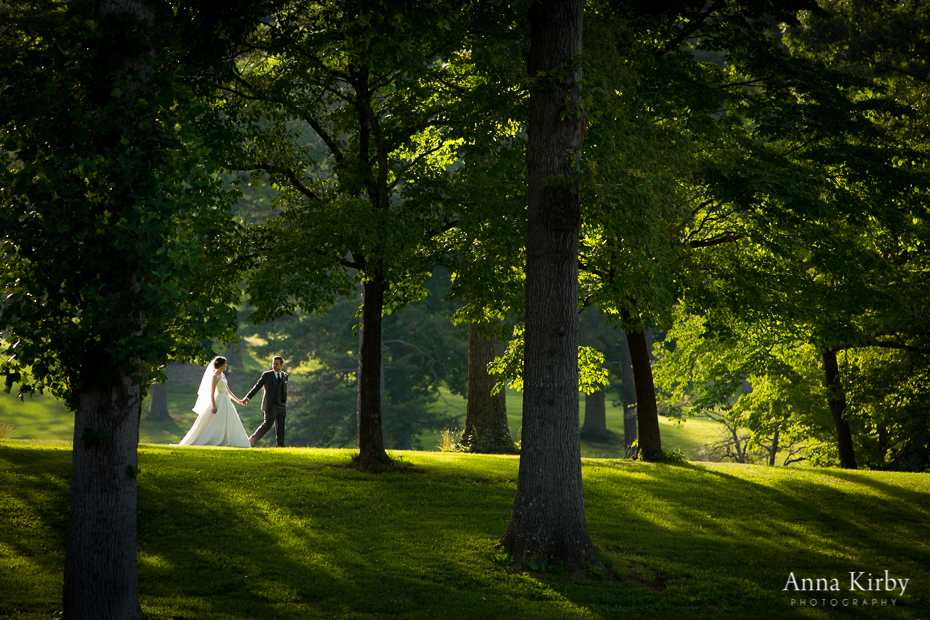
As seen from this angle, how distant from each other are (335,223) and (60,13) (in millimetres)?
4165

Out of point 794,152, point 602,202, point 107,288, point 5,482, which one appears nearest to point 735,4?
point 794,152

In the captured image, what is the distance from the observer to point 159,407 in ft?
127

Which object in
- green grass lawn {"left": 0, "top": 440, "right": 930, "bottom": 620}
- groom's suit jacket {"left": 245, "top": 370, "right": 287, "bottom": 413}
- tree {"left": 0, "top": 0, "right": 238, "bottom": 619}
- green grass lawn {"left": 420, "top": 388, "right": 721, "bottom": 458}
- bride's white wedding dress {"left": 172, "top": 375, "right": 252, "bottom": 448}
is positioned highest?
tree {"left": 0, "top": 0, "right": 238, "bottom": 619}

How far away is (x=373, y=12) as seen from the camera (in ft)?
27.0

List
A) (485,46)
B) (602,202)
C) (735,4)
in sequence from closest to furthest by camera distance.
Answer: (602,202) → (485,46) → (735,4)

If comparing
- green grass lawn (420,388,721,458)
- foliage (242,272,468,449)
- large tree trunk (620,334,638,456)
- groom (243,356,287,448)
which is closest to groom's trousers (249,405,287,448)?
groom (243,356,287,448)

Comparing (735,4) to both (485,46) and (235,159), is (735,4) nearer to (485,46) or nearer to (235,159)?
(485,46)

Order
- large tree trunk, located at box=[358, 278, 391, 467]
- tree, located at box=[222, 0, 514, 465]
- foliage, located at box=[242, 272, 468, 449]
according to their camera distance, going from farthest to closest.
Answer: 1. foliage, located at box=[242, 272, 468, 449]
2. large tree trunk, located at box=[358, 278, 391, 467]
3. tree, located at box=[222, 0, 514, 465]

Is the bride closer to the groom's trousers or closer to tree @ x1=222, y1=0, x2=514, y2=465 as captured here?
the groom's trousers

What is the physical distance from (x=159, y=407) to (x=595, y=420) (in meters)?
24.9

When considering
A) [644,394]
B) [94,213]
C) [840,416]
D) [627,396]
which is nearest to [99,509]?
[94,213]

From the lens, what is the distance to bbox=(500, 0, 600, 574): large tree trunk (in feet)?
24.3

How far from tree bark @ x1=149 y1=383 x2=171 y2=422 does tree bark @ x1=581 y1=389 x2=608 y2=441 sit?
23844mm

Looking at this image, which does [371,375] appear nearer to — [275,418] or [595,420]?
[275,418]
